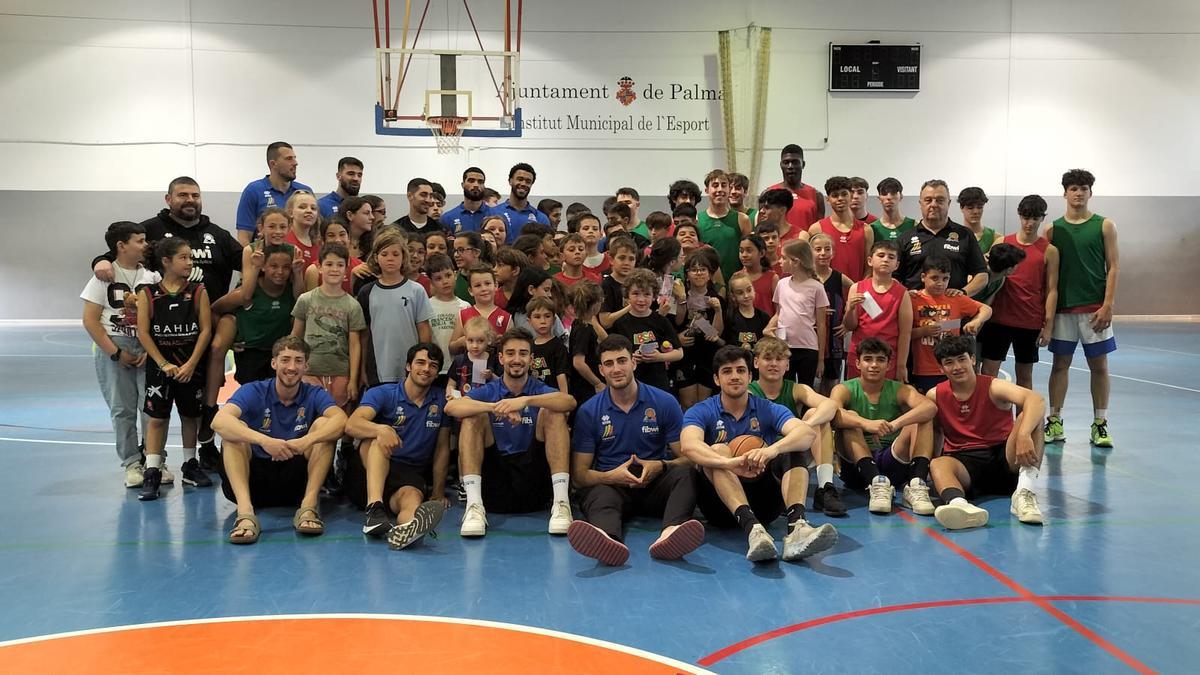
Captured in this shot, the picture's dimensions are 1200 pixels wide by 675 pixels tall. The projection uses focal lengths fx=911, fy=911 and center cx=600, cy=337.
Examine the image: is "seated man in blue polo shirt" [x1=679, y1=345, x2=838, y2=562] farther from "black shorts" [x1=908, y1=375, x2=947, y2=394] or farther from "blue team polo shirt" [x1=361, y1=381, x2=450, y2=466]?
"black shorts" [x1=908, y1=375, x2=947, y2=394]

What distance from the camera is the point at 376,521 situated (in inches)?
203

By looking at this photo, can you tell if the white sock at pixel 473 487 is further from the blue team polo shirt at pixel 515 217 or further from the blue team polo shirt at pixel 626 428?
the blue team polo shirt at pixel 515 217

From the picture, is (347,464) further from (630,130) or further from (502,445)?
(630,130)

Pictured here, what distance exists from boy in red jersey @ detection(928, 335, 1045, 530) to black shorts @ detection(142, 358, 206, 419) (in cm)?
493

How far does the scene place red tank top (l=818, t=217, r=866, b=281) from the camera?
755cm

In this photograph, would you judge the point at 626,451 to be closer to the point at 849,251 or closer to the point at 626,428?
the point at 626,428

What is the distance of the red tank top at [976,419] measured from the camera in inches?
230

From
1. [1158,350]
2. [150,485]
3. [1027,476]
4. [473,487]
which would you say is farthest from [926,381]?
[1158,350]

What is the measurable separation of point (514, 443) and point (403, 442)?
687 mm

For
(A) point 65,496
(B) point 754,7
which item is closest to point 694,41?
(B) point 754,7

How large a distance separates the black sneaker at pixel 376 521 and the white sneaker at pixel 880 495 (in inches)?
116

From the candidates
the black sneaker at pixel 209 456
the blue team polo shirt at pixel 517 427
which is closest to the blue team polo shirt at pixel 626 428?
the blue team polo shirt at pixel 517 427

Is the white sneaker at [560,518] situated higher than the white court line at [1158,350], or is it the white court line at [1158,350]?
the white court line at [1158,350]

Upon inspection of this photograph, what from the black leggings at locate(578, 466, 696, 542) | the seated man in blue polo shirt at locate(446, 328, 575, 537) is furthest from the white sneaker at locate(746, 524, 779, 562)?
the seated man in blue polo shirt at locate(446, 328, 575, 537)
